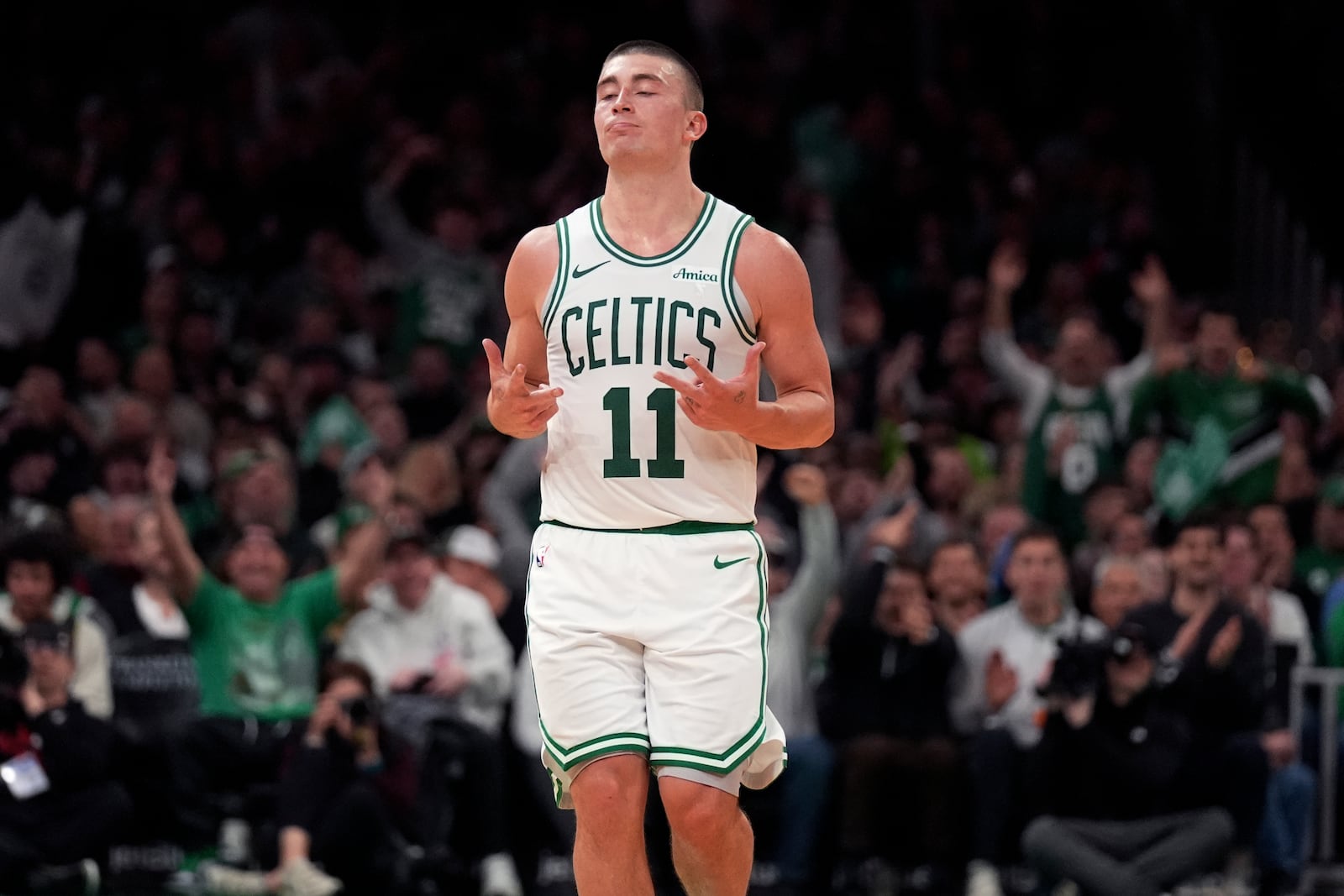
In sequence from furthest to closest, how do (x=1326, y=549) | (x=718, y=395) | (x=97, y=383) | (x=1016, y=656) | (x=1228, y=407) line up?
(x=97, y=383), (x=1228, y=407), (x=1326, y=549), (x=1016, y=656), (x=718, y=395)

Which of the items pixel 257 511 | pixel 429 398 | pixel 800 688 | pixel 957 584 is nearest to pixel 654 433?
pixel 800 688

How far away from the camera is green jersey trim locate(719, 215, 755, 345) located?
627 centimetres

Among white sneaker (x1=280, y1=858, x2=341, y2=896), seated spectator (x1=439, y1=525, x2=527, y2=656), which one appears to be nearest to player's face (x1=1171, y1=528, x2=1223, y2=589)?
seated spectator (x1=439, y1=525, x2=527, y2=656)

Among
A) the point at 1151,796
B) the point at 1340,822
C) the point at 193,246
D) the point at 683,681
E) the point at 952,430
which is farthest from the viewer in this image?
the point at 193,246

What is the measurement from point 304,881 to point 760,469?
156 inches

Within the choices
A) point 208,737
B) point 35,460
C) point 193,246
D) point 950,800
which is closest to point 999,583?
point 950,800

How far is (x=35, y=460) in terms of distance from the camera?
41.4ft

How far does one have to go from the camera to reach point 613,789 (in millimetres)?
6082

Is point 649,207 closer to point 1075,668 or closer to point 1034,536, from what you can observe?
point 1075,668

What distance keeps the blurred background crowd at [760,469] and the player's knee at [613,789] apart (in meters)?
2.59

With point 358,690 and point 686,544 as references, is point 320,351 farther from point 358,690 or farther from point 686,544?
point 686,544

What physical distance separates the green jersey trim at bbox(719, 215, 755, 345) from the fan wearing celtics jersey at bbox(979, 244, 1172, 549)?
273 inches

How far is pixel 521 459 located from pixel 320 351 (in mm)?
2364

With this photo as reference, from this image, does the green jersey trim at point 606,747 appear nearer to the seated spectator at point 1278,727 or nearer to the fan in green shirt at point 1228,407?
the seated spectator at point 1278,727
